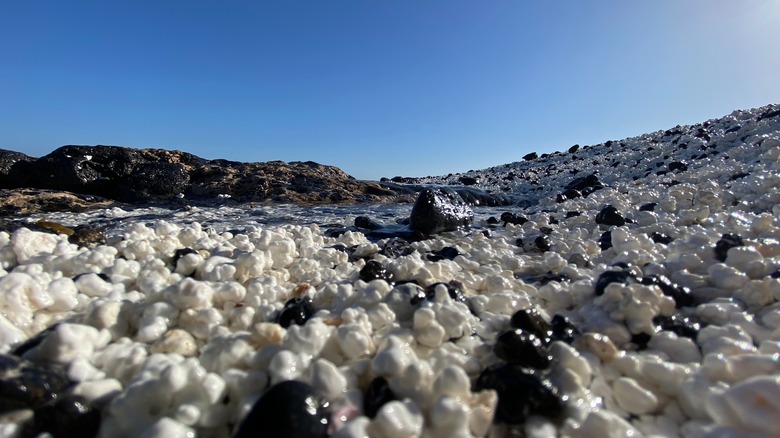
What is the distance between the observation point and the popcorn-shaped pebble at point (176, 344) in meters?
1.71

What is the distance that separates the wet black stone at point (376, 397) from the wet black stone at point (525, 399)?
0.35 metres

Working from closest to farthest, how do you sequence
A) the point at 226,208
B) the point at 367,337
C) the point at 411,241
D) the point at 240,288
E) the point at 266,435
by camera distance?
1. the point at 266,435
2. the point at 367,337
3. the point at 240,288
4. the point at 411,241
5. the point at 226,208

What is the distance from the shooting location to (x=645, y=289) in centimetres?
198

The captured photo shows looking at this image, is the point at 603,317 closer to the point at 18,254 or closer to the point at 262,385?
the point at 262,385

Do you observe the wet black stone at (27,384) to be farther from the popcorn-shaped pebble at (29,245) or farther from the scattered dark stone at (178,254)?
the popcorn-shaped pebble at (29,245)

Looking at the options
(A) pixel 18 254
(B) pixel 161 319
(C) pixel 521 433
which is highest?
(A) pixel 18 254

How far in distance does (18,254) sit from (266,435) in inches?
96.5

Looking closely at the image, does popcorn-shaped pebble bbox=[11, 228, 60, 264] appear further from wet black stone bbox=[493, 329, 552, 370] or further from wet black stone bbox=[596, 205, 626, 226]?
wet black stone bbox=[596, 205, 626, 226]

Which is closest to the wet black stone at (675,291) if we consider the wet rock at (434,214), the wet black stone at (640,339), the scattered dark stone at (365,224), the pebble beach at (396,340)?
the pebble beach at (396,340)

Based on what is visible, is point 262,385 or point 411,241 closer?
point 262,385

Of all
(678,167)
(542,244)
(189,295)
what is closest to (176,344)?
(189,295)

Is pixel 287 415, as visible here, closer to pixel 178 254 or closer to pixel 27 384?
pixel 27 384

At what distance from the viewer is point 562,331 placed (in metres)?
1.87

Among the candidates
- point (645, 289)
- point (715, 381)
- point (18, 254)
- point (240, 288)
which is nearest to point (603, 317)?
point (645, 289)
